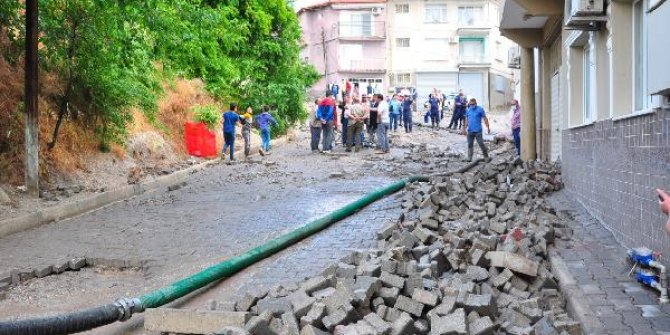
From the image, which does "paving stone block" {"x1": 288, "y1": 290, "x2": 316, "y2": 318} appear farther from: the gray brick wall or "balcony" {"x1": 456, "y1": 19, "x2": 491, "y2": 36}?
"balcony" {"x1": 456, "y1": 19, "x2": 491, "y2": 36}

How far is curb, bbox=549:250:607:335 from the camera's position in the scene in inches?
184

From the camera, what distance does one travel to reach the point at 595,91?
921 cm

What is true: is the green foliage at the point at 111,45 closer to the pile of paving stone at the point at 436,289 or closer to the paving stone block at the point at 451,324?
the pile of paving stone at the point at 436,289

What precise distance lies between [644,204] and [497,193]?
155 inches

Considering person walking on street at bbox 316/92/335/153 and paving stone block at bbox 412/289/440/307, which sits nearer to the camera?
paving stone block at bbox 412/289/440/307

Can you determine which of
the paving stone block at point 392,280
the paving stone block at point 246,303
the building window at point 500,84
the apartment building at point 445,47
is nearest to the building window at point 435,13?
the apartment building at point 445,47

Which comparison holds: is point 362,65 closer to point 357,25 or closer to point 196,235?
point 357,25

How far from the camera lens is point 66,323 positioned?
4.80 m

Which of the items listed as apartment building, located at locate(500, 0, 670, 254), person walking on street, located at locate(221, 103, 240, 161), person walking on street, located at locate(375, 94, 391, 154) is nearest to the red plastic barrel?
person walking on street, located at locate(221, 103, 240, 161)

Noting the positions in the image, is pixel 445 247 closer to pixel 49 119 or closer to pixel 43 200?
pixel 43 200

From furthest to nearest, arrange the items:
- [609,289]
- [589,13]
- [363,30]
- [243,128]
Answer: [363,30], [243,128], [589,13], [609,289]

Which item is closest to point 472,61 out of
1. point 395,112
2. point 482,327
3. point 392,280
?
point 395,112

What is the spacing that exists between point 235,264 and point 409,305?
2413 mm

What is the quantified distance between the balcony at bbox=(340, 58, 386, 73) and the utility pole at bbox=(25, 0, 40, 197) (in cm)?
4397
